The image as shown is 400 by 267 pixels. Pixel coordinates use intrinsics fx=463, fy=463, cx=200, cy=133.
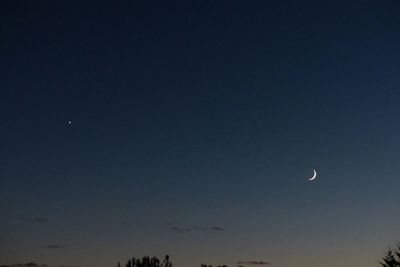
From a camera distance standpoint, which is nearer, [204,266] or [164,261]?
[164,261]

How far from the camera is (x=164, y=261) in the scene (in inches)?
1898

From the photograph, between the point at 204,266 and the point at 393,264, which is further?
the point at 204,266

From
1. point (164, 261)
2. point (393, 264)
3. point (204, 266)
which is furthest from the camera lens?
point (204, 266)

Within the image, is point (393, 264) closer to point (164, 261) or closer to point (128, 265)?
point (164, 261)

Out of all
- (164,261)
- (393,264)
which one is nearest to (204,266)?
(164,261)

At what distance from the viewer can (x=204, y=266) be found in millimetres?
54906

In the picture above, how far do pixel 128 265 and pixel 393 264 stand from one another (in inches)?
1055

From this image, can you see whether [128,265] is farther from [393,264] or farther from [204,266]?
[393,264]

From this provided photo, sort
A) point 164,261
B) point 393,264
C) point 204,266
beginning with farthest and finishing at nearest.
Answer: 1. point 204,266
2. point 164,261
3. point 393,264

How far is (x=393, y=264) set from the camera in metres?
35.3

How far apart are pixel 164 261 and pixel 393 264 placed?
22.8 metres

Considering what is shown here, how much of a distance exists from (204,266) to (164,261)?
828cm

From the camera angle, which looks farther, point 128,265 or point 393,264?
point 128,265

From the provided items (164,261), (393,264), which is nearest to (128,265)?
(164,261)
